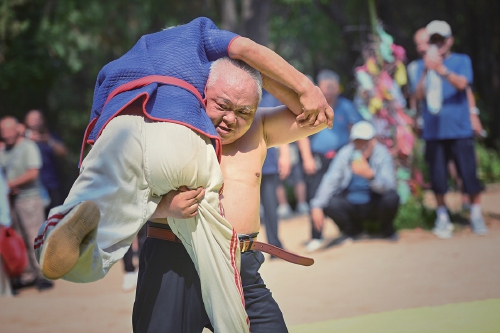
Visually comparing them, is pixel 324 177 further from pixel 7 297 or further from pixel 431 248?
pixel 7 297

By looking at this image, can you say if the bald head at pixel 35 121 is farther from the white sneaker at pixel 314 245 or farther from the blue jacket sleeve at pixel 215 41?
the blue jacket sleeve at pixel 215 41

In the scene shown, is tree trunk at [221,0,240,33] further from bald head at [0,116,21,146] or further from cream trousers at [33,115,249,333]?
cream trousers at [33,115,249,333]

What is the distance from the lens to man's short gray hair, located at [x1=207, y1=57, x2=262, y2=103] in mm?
2637

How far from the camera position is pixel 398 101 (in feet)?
27.6

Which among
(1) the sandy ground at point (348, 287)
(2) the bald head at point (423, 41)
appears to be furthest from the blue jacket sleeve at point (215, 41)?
(2) the bald head at point (423, 41)

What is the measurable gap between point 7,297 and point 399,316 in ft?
12.5

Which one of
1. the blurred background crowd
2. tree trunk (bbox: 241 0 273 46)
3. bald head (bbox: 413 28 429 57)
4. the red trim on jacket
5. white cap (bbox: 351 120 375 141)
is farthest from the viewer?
tree trunk (bbox: 241 0 273 46)

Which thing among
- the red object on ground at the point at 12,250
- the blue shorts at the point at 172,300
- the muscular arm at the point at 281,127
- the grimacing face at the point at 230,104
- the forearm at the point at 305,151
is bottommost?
the red object on ground at the point at 12,250

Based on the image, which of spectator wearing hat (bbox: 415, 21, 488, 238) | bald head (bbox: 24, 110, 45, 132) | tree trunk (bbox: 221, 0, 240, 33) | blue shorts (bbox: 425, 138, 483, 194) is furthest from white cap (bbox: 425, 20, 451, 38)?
tree trunk (bbox: 221, 0, 240, 33)

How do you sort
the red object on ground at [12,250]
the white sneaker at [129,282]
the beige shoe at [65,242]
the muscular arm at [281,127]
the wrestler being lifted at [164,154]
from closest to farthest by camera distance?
the beige shoe at [65,242] → the wrestler being lifted at [164,154] → the muscular arm at [281,127] → the white sneaker at [129,282] → the red object on ground at [12,250]

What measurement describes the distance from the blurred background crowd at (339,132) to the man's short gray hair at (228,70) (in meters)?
3.76

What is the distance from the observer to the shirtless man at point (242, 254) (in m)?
2.60

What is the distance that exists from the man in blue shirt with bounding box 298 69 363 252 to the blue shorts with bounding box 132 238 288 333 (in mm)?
4849

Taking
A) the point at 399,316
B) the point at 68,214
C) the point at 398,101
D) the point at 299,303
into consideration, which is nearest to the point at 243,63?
the point at 68,214
